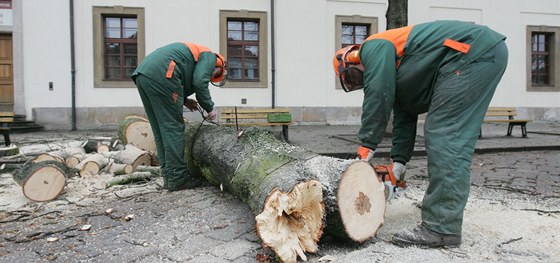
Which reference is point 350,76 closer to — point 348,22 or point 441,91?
point 441,91

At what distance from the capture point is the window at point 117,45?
11.9 metres

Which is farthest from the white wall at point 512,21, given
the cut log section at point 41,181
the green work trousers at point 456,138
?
the cut log section at point 41,181

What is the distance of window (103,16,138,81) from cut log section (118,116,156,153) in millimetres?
7259

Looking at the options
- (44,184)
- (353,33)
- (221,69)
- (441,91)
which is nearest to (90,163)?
(44,184)

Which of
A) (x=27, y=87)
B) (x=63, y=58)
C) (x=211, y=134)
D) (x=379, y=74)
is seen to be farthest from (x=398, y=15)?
(x=27, y=87)

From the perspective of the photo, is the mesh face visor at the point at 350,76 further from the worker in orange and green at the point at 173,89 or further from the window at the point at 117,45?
the window at the point at 117,45

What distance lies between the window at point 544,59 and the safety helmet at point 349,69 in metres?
14.6

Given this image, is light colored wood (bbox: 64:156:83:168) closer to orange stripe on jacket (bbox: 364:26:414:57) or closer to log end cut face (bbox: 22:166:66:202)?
log end cut face (bbox: 22:166:66:202)

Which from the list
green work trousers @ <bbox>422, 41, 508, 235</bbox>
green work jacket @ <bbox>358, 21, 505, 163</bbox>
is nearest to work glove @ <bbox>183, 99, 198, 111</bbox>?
green work jacket @ <bbox>358, 21, 505, 163</bbox>

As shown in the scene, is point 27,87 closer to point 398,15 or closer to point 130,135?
point 130,135

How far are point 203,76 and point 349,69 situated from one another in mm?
1522

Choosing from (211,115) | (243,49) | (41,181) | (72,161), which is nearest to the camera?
(41,181)

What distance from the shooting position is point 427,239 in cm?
231

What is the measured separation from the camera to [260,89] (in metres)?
12.8
